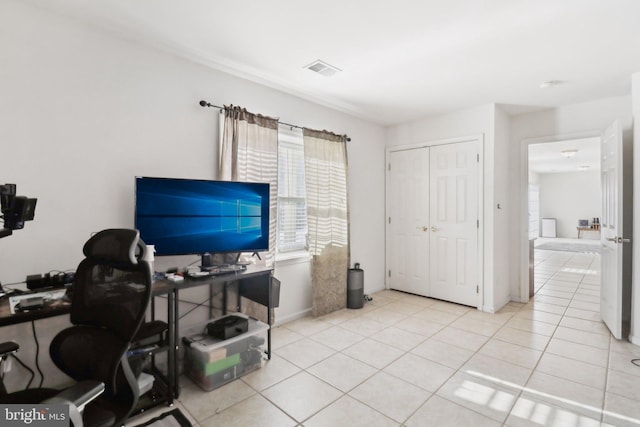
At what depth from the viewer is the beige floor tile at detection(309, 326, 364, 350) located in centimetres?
305

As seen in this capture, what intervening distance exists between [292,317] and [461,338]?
1799 millimetres

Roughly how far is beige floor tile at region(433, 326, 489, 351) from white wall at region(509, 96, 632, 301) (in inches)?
64.4

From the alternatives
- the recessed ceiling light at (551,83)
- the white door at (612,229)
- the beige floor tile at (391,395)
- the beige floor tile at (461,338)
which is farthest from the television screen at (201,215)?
the white door at (612,229)

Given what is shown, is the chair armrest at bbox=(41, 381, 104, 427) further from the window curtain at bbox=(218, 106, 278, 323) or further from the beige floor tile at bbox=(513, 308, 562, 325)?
the beige floor tile at bbox=(513, 308, 562, 325)

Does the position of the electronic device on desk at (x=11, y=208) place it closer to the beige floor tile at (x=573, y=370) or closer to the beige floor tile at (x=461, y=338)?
the beige floor tile at (x=461, y=338)

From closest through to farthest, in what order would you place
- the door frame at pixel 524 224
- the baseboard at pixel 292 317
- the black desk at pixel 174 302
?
the black desk at pixel 174 302 → the baseboard at pixel 292 317 → the door frame at pixel 524 224

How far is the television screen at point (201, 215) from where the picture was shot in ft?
7.59

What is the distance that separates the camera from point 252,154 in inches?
122

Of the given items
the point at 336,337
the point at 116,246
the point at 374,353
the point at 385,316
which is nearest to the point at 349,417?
the point at 374,353

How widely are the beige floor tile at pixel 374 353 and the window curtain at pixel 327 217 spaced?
2.85ft

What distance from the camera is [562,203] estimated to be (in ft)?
40.5

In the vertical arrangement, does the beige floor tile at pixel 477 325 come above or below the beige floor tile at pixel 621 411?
above

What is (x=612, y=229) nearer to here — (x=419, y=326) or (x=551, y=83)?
(x=551, y=83)

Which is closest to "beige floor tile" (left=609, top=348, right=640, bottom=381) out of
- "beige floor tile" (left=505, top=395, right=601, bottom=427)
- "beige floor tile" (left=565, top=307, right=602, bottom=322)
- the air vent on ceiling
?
"beige floor tile" (left=505, top=395, right=601, bottom=427)
